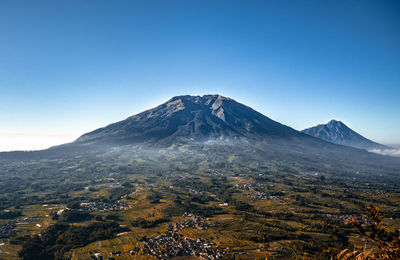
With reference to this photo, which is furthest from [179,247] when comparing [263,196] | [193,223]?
[263,196]

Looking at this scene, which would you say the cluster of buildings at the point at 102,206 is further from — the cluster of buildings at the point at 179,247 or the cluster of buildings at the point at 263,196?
the cluster of buildings at the point at 263,196

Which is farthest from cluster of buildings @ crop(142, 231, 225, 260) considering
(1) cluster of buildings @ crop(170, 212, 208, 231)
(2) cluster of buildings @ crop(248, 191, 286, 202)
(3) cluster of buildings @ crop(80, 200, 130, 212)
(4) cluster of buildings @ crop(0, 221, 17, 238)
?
(2) cluster of buildings @ crop(248, 191, 286, 202)

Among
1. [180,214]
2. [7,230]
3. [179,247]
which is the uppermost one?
[7,230]

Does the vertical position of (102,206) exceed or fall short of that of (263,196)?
it exceeds it

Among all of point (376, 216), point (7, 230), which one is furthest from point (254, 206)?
point (376, 216)

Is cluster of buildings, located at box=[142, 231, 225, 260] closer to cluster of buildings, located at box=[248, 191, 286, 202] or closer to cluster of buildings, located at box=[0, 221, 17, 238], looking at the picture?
cluster of buildings, located at box=[0, 221, 17, 238]

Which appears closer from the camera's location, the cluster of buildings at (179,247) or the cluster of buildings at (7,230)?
the cluster of buildings at (179,247)

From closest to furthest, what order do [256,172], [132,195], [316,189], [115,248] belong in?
[115,248], [132,195], [316,189], [256,172]

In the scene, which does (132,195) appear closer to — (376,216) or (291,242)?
(291,242)

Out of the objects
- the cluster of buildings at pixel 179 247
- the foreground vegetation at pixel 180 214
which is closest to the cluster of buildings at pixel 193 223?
the foreground vegetation at pixel 180 214

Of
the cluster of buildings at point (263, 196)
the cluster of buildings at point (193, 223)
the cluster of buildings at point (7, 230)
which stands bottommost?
the cluster of buildings at point (263, 196)

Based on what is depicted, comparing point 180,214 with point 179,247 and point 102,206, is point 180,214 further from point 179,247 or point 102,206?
point 102,206
